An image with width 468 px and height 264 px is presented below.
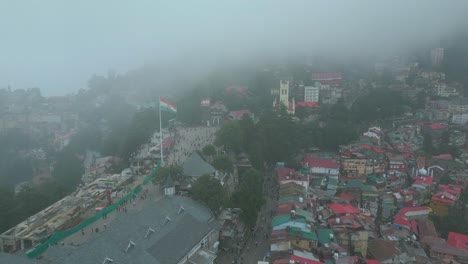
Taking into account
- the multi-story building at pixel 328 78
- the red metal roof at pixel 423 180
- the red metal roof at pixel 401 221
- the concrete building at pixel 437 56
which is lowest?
the red metal roof at pixel 401 221

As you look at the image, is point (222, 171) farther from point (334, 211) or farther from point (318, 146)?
point (318, 146)

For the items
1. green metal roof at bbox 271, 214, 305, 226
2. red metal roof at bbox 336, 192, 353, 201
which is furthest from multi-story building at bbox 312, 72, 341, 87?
green metal roof at bbox 271, 214, 305, 226

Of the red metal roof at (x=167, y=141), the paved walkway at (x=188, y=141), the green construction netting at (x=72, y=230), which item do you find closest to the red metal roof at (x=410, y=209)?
the paved walkway at (x=188, y=141)

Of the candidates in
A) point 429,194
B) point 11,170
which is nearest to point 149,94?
point 11,170

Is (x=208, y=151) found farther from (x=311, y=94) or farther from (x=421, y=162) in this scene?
(x=311, y=94)

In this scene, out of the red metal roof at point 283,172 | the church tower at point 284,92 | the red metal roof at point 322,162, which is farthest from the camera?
the church tower at point 284,92

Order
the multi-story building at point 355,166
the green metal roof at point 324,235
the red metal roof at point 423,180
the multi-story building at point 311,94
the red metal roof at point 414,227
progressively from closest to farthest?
the green metal roof at point 324,235
the red metal roof at point 414,227
the red metal roof at point 423,180
the multi-story building at point 355,166
the multi-story building at point 311,94

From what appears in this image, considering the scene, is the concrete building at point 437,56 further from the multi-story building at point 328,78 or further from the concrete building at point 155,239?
the concrete building at point 155,239

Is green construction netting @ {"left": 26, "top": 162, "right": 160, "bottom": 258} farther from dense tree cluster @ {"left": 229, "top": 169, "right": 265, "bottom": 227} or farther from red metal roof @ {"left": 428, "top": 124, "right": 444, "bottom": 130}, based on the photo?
red metal roof @ {"left": 428, "top": 124, "right": 444, "bottom": 130}

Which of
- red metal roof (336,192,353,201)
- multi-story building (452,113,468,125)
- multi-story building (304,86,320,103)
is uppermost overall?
Answer: multi-story building (304,86,320,103)
